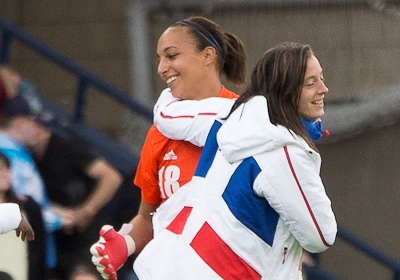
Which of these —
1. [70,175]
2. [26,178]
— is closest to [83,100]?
[70,175]

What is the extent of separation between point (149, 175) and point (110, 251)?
34 centimetres

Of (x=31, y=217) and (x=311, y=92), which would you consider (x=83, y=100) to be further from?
(x=311, y=92)

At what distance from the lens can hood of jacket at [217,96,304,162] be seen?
345 centimetres

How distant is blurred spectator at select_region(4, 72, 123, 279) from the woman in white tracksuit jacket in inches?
91.5

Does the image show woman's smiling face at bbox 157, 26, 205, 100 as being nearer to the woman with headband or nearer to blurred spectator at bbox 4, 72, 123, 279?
the woman with headband

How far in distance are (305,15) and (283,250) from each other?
191 inches

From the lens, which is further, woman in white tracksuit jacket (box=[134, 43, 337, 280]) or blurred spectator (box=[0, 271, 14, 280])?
blurred spectator (box=[0, 271, 14, 280])

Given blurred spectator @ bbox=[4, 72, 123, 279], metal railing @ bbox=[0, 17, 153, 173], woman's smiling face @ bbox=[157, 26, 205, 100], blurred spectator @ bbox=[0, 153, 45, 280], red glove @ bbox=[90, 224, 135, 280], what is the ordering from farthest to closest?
metal railing @ bbox=[0, 17, 153, 173], blurred spectator @ bbox=[4, 72, 123, 279], blurred spectator @ bbox=[0, 153, 45, 280], woman's smiling face @ bbox=[157, 26, 205, 100], red glove @ bbox=[90, 224, 135, 280]

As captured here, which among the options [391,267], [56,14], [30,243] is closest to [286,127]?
[30,243]

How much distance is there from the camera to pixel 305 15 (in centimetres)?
814

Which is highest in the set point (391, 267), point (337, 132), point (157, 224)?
point (157, 224)

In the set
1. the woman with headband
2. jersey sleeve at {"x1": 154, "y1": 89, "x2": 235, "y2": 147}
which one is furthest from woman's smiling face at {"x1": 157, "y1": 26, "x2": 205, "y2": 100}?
jersey sleeve at {"x1": 154, "y1": 89, "x2": 235, "y2": 147}

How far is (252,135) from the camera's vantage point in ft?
11.4

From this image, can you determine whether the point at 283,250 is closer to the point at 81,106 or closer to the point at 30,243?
the point at 30,243
